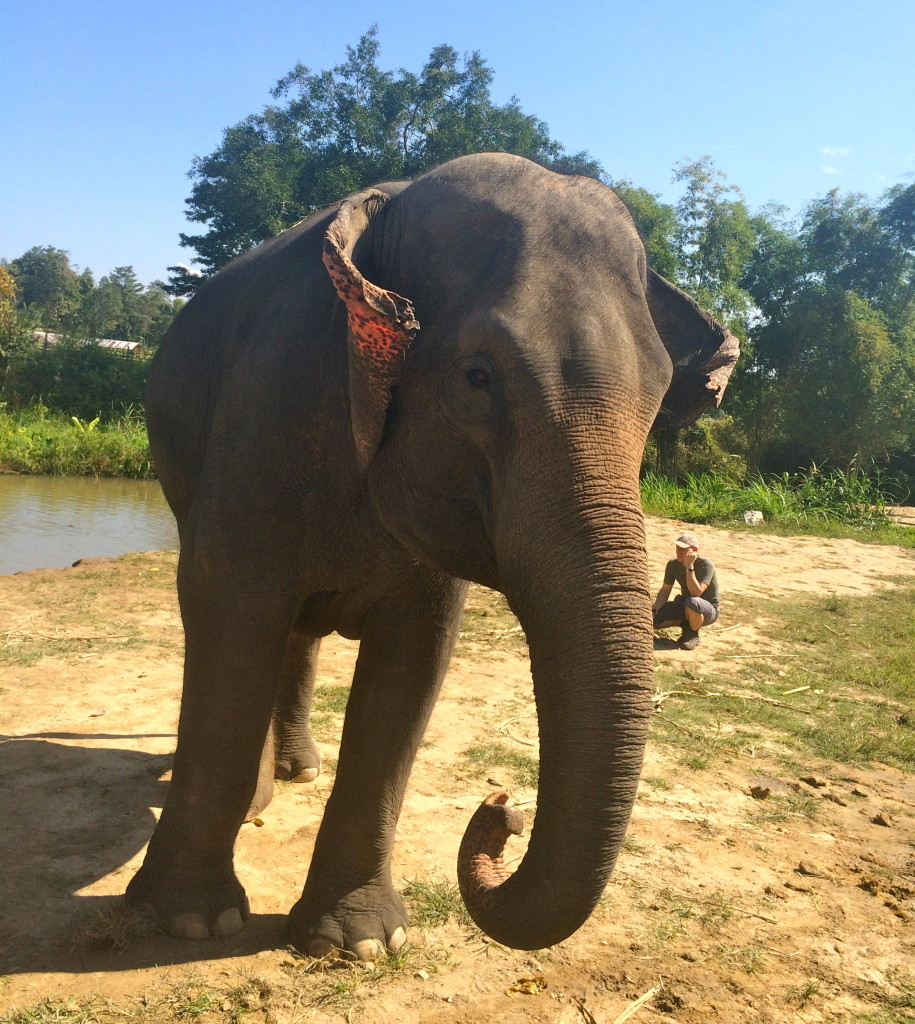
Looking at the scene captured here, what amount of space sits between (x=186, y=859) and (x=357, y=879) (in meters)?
0.58

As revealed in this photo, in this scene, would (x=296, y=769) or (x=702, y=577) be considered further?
(x=702, y=577)

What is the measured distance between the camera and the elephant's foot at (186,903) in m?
3.24

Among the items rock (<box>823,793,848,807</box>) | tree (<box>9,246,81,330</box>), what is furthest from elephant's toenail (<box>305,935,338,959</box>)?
tree (<box>9,246,81,330</box>)

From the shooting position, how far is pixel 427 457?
2703 mm

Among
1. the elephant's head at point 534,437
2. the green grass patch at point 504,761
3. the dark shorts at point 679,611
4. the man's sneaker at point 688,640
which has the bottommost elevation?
the green grass patch at point 504,761

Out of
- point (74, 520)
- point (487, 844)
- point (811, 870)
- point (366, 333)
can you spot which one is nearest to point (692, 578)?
point (811, 870)

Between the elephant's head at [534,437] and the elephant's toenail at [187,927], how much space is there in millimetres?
1259

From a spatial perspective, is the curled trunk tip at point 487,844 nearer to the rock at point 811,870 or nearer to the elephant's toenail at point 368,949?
the elephant's toenail at point 368,949

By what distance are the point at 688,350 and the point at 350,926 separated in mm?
2230

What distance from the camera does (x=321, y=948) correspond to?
3.21 meters

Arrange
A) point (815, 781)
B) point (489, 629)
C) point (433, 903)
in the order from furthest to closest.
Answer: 1. point (489, 629)
2. point (815, 781)
3. point (433, 903)

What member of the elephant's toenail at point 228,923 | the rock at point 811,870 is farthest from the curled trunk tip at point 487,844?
the rock at point 811,870

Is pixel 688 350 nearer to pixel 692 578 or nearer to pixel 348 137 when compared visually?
pixel 692 578

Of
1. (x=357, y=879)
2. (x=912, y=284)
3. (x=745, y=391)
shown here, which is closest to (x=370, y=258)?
(x=357, y=879)
